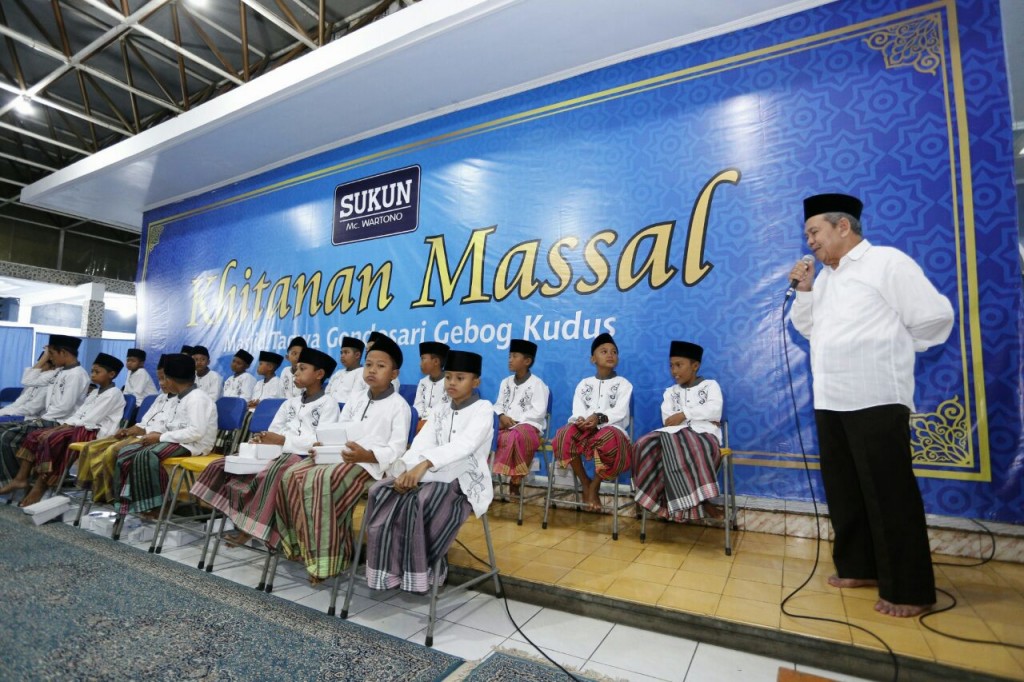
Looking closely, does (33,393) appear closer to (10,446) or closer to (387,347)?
(10,446)

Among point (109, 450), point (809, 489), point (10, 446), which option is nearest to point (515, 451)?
point (809, 489)

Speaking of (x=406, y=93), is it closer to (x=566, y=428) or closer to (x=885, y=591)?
(x=566, y=428)

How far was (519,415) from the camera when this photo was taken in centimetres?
413

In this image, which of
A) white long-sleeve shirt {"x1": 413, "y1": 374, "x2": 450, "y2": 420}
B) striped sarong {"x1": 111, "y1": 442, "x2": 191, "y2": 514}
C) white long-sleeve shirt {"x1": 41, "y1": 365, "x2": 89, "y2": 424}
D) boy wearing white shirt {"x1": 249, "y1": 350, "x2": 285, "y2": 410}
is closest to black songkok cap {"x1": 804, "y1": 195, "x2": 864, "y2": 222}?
white long-sleeve shirt {"x1": 413, "y1": 374, "x2": 450, "y2": 420}

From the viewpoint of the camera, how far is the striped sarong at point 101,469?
3.78 metres

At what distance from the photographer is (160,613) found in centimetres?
229

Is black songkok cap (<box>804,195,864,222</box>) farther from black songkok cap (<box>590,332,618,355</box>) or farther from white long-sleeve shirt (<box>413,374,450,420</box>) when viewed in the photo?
white long-sleeve shirt (<box>413,374,450,420</box>)

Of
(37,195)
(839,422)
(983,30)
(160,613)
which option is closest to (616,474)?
(839,422)

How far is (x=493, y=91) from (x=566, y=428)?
342cm

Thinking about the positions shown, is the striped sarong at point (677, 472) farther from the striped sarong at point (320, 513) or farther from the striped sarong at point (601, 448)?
the striped sarong at point (320, 513)

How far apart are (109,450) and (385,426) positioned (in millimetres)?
2449

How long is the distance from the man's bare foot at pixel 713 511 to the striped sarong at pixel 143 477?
3670 mm

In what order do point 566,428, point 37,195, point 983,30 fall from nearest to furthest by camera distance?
point 983,30, point 566,428, point 37,195

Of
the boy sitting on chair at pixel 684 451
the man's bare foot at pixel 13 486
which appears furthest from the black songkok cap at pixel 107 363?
the boy sitting on chair at pixel 684 451
